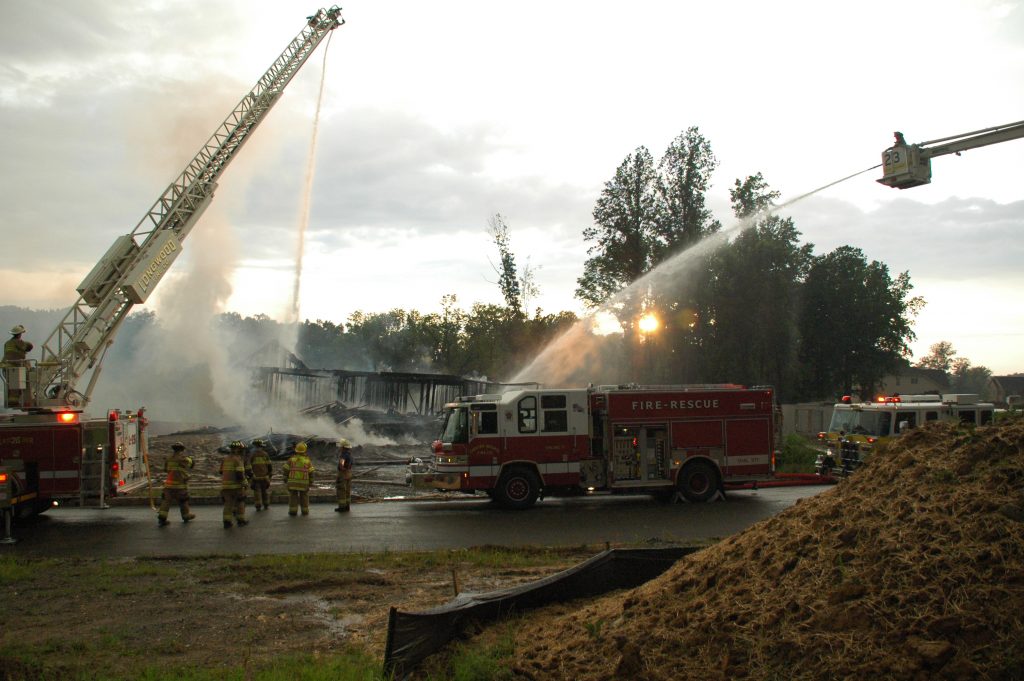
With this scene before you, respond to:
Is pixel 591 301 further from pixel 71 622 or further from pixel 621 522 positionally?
pixel 71 622

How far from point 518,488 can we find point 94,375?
10.3 m

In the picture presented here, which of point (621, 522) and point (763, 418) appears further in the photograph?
point (763, 418)

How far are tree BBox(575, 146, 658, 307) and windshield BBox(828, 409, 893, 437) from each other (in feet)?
82.6

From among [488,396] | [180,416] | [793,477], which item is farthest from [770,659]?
[180,416]

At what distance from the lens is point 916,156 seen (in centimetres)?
1280

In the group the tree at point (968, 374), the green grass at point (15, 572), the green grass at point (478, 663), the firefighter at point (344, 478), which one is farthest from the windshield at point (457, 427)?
the tree at point (968, 374)

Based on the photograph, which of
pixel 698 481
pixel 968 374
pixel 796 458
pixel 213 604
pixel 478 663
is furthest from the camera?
pixel 968 374

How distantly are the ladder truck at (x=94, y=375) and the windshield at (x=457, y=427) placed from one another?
6417 mm

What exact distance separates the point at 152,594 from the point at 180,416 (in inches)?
1577

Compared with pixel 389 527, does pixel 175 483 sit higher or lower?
higher

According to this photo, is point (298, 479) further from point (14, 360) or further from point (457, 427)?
point (14, 360)

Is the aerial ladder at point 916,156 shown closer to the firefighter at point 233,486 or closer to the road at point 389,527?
the road at point 389,527

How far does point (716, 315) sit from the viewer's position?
4109 cm

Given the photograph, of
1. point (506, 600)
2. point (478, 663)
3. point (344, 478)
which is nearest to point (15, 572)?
point (344, 478)
